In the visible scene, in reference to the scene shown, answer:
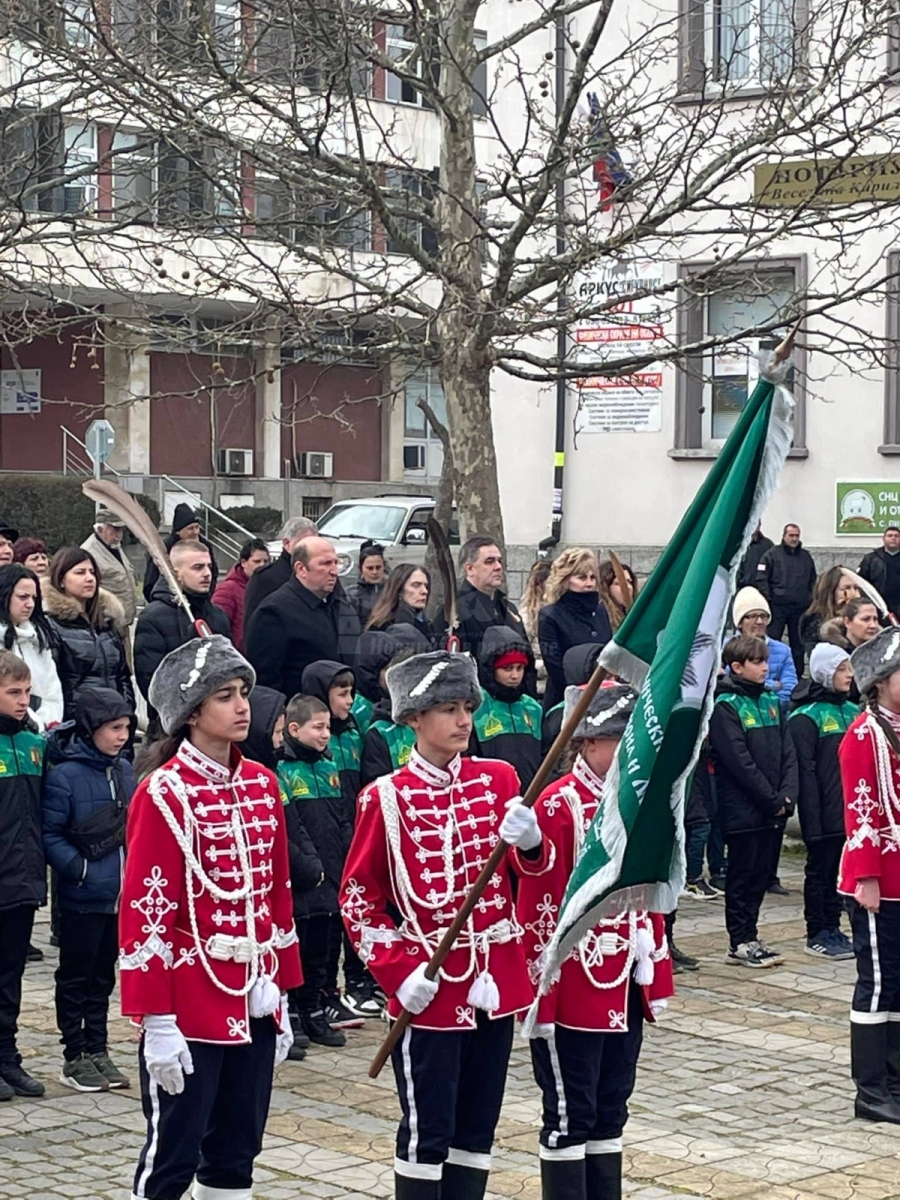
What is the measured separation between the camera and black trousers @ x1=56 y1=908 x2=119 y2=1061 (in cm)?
786

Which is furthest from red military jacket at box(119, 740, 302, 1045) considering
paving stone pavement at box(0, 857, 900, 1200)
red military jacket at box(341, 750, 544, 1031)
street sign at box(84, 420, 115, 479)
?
street sign at box(84, 420, 115, 479)

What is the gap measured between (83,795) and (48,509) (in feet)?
89.4

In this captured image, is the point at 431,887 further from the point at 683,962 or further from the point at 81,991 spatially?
the point at 683,962

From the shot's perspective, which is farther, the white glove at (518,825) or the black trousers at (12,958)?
the black trousers at (12,958)

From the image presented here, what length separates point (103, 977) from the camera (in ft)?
26.2

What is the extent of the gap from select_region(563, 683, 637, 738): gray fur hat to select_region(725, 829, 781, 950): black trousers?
179 inches

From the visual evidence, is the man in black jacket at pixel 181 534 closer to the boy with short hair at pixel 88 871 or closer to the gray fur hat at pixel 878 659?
the boy with short hair at pixel 88 871

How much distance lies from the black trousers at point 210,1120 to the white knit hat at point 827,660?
5578 millimetres

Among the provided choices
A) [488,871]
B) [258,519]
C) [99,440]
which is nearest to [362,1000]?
[488,871]

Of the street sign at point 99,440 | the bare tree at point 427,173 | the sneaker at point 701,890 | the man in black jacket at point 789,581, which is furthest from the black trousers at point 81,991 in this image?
the street sign at point 99,440

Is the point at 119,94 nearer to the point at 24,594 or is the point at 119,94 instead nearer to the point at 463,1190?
the point at 24,594

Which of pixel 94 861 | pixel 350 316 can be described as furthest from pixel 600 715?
pixel 350 316

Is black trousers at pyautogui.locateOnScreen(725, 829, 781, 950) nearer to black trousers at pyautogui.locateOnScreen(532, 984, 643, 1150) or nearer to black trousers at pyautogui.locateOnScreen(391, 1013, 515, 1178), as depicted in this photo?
black trousers at pyautogui.locateOnScreen(532, 984, 643, 1150)

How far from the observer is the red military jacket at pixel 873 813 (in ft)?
24.4
